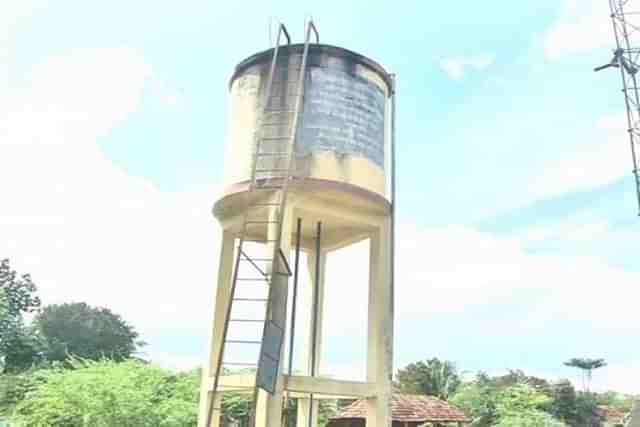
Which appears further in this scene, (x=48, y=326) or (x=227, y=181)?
(x=48, y=326)

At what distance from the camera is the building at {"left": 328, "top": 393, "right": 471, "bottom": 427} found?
26.1 metres

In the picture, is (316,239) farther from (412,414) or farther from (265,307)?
(412,414)

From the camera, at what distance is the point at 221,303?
1093cm

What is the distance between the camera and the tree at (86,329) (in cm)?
4256

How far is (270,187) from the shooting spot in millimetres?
10234

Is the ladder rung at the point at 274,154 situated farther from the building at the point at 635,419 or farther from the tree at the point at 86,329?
the tree at the point at 86,329

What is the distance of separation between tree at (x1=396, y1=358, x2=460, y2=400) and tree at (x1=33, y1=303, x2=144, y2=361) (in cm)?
1808

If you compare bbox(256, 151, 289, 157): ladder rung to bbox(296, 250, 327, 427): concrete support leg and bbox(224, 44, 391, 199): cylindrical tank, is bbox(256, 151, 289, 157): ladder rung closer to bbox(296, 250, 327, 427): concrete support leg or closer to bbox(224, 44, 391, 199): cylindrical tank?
bbox(224, 44, 391, 199): cylindrical tank

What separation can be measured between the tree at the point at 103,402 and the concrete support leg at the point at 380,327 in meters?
9.01

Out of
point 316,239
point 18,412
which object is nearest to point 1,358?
point 18,412

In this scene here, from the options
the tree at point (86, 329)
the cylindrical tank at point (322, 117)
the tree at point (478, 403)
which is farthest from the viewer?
the tree at point (86, 329)

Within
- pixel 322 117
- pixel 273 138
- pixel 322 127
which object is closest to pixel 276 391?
pixel 273 138

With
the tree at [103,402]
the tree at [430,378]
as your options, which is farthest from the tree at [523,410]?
the tree at [103,402]

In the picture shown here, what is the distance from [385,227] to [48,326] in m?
39.2
